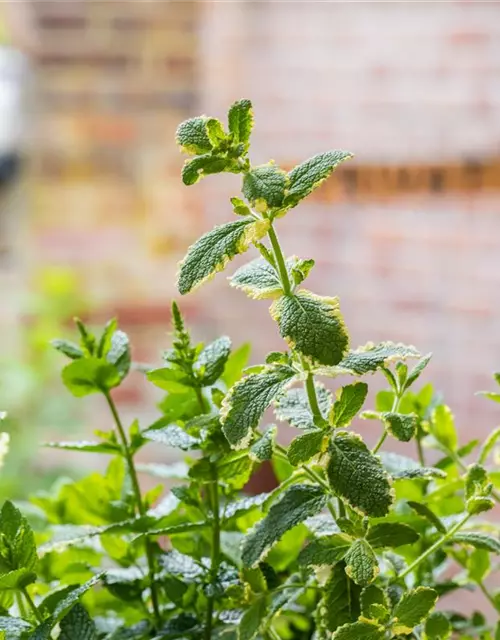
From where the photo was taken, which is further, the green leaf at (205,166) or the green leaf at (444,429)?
the green leaf at (444,429)

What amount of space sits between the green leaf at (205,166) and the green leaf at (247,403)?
92 mm

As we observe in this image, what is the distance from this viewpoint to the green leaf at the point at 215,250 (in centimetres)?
38

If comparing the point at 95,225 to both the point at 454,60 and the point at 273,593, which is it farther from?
the point at 273,593

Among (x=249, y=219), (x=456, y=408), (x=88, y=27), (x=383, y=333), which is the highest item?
(x=88, y=27)

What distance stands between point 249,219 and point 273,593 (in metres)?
0.20

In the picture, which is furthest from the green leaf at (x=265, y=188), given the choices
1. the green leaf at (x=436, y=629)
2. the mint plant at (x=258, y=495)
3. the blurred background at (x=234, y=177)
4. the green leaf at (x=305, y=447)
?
the blurred background at (x=234, y=177)

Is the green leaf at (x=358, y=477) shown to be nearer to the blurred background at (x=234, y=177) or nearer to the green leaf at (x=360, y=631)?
the green leaf at (x=360, y=631)

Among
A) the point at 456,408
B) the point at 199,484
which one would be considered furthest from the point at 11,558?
the point at 456,408

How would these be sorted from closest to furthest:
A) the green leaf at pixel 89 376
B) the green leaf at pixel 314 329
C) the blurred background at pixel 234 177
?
the green leaf at pixel 314 329 < the green leaf at pixel 89 376 < the blurred background at pixel 234 177

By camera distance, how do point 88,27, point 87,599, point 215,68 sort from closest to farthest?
point 87,599 → point 215,68 → point 88,27

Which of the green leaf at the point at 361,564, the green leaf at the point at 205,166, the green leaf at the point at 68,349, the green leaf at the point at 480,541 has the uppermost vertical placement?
the green leaf at the point at 205,166

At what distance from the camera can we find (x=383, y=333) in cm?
154

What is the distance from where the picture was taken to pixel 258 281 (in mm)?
405

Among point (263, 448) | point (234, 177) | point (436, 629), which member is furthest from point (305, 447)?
point (234, 177)
